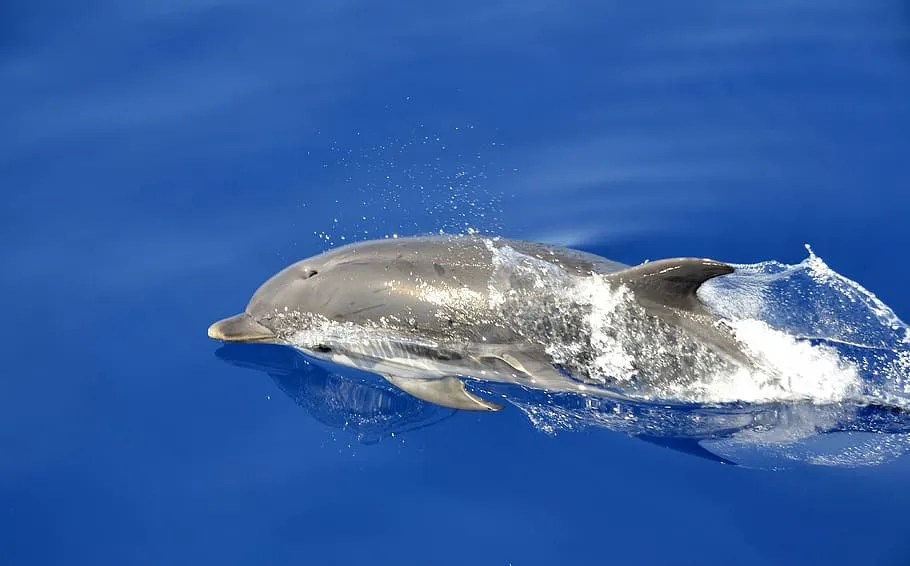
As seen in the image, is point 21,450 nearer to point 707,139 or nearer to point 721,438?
point 721,438

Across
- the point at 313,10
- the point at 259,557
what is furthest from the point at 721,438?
the point at 313,10

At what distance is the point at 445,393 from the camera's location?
613 cm

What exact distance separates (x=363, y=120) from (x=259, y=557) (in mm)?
4522

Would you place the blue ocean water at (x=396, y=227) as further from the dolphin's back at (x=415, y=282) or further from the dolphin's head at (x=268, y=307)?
the dolphin's back at (x=415, y=282)

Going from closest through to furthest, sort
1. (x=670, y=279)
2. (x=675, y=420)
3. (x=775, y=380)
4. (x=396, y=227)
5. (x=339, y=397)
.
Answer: (x=670, y=279)
(x=675, y=420)
(x=775, y=380)
(x=339, y=397)
(x=396, y=227)

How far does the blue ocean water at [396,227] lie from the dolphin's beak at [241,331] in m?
0.22

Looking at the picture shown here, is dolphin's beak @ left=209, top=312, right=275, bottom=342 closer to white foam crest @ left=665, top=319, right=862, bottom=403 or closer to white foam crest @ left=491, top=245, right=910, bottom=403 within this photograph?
white foam crest @ left=491, top=245, right=910, bottom=403

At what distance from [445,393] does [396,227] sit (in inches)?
75.0

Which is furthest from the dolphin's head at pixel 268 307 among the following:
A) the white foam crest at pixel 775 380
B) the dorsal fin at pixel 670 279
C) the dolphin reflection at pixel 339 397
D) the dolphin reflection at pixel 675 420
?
the white foam crest at pixel 775 380

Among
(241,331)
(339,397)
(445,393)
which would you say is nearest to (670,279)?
(445,393)

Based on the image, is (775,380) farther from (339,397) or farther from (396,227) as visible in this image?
(396,227)

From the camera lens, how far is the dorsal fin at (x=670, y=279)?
5703 millimetres

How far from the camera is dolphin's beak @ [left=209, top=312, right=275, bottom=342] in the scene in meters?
6.56

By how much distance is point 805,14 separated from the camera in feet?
32.2
